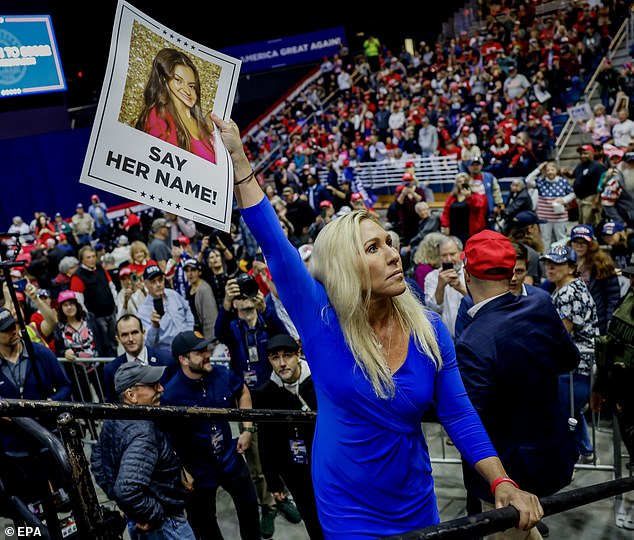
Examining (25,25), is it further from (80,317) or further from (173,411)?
(173,411)

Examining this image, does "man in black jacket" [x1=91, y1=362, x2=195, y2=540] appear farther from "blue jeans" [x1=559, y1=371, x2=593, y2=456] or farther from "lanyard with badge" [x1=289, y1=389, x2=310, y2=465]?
"blue jeans" [x1=559, y1=371, x2=593, y2=456]

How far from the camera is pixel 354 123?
1983 centimetres

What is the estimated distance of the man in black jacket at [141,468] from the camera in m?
3.09

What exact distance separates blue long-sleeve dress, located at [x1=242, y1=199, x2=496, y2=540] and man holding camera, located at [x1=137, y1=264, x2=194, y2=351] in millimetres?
4535

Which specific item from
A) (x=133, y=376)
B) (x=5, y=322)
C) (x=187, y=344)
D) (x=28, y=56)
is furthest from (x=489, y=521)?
(x=28, y=56)

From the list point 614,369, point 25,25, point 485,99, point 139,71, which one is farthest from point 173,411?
point 25,25

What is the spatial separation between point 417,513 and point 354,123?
18.8 meters

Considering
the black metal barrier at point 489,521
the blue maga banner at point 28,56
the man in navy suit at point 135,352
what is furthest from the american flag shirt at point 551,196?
the blue maga banner at point 28,56

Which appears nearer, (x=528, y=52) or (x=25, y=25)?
(x=528, y=52)

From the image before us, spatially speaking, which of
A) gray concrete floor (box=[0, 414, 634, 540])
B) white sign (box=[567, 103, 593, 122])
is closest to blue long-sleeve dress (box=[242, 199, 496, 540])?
gray concrete floor (box=[0, 414, 634, 540])

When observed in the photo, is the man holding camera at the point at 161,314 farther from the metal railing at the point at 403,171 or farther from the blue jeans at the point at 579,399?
the metal railing at the point at 403,171

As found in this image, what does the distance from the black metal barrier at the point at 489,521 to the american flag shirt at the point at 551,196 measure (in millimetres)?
7648

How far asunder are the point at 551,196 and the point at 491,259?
282 inches

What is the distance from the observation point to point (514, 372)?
2553 millimetres
